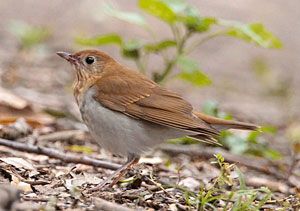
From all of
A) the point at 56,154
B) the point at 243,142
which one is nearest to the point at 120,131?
the point at 56,154

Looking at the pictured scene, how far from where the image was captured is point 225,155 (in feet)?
21.1

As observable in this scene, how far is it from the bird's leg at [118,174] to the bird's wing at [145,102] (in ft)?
1.00

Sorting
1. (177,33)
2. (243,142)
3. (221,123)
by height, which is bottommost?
(243,142)

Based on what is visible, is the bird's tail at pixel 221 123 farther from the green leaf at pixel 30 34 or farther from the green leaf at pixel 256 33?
the green leaf at pixel 30 34

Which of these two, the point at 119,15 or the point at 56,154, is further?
the point at 119,15

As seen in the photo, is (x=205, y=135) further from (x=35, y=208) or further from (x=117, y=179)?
(x=35, y=208)

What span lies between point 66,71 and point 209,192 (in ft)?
19.4

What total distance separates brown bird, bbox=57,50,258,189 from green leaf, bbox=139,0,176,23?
2.66 feet

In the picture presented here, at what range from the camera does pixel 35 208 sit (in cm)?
377

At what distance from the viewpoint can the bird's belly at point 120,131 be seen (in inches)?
203

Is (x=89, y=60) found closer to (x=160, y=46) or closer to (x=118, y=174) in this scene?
(x=160, y=46)

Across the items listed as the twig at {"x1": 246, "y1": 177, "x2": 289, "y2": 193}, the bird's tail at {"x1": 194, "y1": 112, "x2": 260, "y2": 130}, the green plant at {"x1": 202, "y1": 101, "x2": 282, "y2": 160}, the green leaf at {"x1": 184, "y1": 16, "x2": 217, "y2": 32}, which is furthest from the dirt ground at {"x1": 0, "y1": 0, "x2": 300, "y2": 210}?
the green leaf at {"x1": 184, "y1": 16, "x2": 217, "y2": 32}

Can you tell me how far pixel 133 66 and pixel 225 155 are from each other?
455 cm

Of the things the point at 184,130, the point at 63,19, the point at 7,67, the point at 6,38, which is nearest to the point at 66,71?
the point at 7,67
